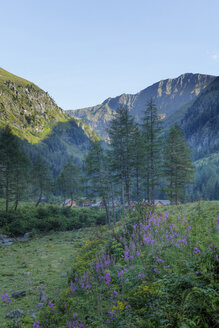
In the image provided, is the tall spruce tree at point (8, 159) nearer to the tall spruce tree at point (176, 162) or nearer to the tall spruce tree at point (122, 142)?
the tall spruce tree at point (122, 142)

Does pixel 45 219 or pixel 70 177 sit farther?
pixel 70 177

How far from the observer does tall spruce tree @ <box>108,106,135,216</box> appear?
2461cm

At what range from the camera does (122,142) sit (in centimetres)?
2455

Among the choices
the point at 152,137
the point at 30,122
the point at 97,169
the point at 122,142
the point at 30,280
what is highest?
the point at 30,122

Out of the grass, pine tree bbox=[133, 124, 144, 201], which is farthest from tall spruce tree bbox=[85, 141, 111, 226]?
the grass

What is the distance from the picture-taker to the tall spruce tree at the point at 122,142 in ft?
80.7

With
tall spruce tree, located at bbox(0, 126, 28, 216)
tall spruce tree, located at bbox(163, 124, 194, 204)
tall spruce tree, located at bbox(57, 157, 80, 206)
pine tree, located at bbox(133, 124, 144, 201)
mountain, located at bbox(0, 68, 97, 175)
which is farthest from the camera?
mountain, located at bbox(0, 68, 97, 175)

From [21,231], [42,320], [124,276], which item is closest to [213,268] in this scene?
[124,276]

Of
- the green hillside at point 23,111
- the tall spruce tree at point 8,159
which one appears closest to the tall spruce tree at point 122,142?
the tall spruce tree at point 8,159

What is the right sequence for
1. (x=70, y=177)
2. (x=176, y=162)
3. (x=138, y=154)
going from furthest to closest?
1. (x=70, y=177)
2. (x=176, y=162)
3. (x=138, y=154)

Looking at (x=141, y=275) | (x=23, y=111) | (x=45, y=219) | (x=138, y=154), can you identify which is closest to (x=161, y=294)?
(x=141, y=275)

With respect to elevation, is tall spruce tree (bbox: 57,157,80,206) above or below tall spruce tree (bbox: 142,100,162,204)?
below

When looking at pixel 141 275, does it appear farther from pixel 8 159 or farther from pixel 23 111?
pixel 23 111

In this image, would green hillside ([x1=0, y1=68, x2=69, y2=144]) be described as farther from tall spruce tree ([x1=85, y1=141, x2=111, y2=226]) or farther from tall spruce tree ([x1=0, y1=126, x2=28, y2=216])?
tall spruce tree ([x1=85, y1=141, x2=111, y2=226])
